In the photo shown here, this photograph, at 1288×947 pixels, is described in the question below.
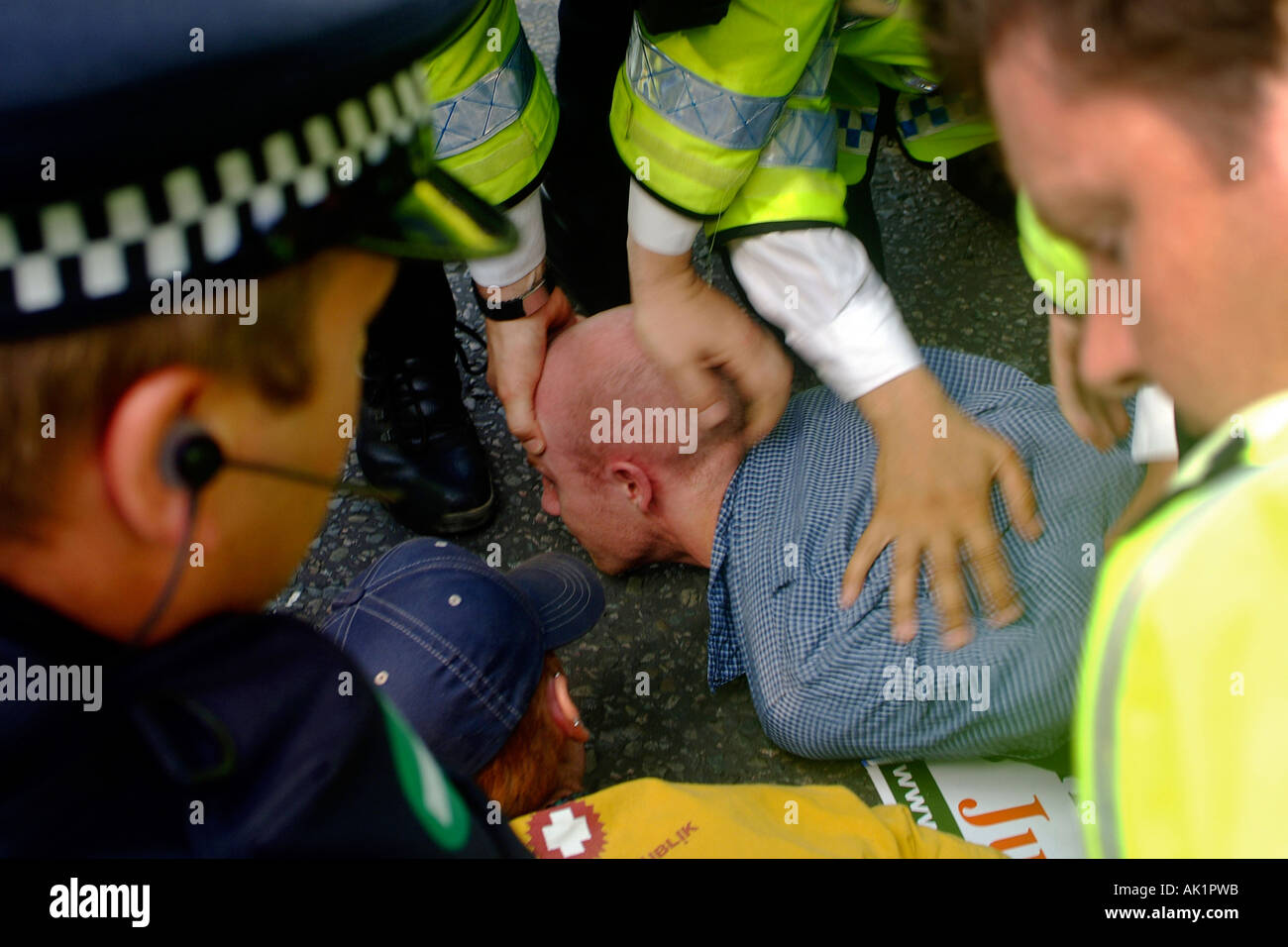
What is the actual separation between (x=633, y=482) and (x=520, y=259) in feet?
1.23

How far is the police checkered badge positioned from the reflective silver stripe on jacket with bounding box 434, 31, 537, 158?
2.55ft

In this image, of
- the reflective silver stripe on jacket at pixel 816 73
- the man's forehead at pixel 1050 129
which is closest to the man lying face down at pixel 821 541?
the reflective silver stripe on jacket at pixel 816 73

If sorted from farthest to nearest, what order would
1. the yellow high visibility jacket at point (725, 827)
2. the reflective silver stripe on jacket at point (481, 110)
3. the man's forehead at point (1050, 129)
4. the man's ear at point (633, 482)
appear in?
1. the man's ear at point (633, 482)
2. the reflective silver stripe on jacket at point (481, 110)
3. the yellow high visibility jacket at point (725, 827)
4. the man's forehead at point (1050, 129)

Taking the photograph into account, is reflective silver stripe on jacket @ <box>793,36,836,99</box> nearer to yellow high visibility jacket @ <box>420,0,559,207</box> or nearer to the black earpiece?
yellow high visibility jacket @ <box>420,0,559,207</box>

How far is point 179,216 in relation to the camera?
0.47 m

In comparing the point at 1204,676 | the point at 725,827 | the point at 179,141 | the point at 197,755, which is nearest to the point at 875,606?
the point at 725,827

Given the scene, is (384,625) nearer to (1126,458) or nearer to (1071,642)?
(1071,642)

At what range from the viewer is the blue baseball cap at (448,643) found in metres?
1.05

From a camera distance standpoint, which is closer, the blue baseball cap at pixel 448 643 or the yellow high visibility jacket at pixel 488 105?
the blue baseball cap at pixel 448 643

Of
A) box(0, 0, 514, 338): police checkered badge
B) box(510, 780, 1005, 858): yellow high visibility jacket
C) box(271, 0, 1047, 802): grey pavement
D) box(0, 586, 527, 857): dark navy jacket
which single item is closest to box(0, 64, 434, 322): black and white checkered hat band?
box(0, 0, 514, 338): police checkered badge

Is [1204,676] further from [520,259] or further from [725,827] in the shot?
[520,259]

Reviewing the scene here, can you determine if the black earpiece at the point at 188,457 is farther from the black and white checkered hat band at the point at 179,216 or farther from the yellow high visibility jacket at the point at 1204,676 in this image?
the yellow high visibility jacket at the point at 1204,676

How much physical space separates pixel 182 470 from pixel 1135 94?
0.63 metres

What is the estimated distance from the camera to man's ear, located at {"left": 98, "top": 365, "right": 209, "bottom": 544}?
1.56ft
